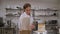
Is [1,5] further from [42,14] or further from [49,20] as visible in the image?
[49,20]

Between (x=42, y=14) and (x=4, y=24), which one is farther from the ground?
(x=42, y=14)

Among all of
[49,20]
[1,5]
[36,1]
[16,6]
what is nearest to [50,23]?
[49,20]

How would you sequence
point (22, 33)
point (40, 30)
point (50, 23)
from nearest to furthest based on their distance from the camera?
point (22, 33) → point (40, 30) → point (50, 23)

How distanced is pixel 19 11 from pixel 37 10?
0.81 m

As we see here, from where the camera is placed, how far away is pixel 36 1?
605cm

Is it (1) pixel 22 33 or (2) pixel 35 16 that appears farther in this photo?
(2) pixel 35 16

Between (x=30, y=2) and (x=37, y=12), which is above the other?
(x=30, y=2)

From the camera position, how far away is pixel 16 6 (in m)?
6.00

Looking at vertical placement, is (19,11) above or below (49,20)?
above

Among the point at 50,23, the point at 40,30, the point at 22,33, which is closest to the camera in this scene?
the point at 22,33

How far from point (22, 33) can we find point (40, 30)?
0.38m

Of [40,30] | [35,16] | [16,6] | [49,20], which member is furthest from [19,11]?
[40,30]

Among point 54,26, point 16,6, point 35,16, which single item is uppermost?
point 16,6

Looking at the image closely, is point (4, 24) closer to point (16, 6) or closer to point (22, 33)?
point (16, 6)
